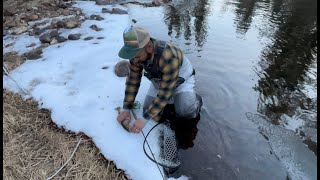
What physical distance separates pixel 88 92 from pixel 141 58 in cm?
154

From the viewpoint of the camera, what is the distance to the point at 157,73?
3.65 metres

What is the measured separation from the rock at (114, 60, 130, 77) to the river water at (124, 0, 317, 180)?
1.22m

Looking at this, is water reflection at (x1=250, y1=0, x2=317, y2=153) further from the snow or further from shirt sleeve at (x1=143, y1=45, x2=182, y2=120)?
the snow

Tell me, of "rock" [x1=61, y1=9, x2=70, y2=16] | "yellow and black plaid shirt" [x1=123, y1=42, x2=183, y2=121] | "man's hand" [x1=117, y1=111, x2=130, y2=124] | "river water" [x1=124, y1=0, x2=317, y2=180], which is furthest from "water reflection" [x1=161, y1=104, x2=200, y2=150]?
"rock" [x1=61, y1=9, x2=70, y2=16]

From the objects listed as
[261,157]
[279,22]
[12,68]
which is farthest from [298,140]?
[279,22]

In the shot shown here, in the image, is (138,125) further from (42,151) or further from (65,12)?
(65,12)

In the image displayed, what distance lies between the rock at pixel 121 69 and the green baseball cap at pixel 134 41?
1.98 meters

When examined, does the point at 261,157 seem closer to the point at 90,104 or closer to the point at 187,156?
the point at 187,156

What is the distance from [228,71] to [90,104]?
275cm

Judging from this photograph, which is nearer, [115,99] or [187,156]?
[187,156]

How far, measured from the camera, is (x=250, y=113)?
4613mm

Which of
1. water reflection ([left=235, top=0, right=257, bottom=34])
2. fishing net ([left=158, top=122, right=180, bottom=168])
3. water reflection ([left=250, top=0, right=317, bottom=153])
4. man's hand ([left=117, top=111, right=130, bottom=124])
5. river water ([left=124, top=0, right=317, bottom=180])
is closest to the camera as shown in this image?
fishing net ([left=158, top=122, right=180, bottom=168])

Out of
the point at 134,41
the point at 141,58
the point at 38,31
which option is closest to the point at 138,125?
the point at 141,58

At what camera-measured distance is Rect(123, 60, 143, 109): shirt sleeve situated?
12.2ft
